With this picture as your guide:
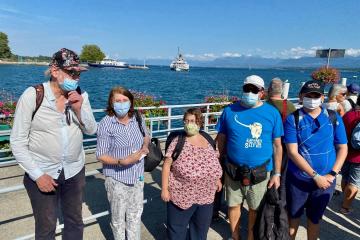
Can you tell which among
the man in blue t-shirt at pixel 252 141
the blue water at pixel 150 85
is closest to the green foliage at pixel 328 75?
the blue water at pixel 150 85

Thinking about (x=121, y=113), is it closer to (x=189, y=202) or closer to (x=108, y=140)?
(x=108, y=140)

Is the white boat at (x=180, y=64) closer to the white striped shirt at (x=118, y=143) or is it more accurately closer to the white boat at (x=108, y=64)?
the white boat at (x=108, y=64)

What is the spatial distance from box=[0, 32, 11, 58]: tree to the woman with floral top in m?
123

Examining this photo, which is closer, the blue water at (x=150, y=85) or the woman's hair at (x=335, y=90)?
the woman's hair at (x=335, y=90)

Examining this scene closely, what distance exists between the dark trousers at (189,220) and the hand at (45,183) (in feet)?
3.61

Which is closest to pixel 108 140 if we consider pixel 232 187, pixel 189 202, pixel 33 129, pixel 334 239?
pixel 33 129

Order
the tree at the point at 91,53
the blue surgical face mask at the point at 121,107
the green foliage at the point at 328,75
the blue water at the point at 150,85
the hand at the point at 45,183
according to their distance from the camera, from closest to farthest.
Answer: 1. the hand at the point at 45,183
2. the blue surgical face mask at the point at 121,107
3. the green foliage at the point at 328,75
4. the blue water at the point at 150,85
5. the tree at the point at 91,53

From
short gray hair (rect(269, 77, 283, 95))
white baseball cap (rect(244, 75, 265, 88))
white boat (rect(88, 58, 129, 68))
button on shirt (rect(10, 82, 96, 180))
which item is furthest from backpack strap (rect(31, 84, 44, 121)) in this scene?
white boat (rect(88, 58, 129, 68))

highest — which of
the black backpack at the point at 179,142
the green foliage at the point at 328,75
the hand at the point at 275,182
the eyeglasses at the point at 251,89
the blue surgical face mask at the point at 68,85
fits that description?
the blue surgical face mask at the point at 68,85

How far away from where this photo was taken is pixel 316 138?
2918 millimetres

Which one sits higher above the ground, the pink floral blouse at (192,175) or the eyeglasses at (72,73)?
the eyeglasses at (72,73)

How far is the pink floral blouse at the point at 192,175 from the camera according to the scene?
109 inches

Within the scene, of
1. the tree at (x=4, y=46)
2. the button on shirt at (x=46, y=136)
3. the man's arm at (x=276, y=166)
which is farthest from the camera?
the tree at (x=4, y=46)

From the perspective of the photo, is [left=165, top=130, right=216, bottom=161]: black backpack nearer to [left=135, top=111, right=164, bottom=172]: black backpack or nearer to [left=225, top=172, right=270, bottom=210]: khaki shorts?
[left=135, top=111, right=164, bottom=172]: black backpack
